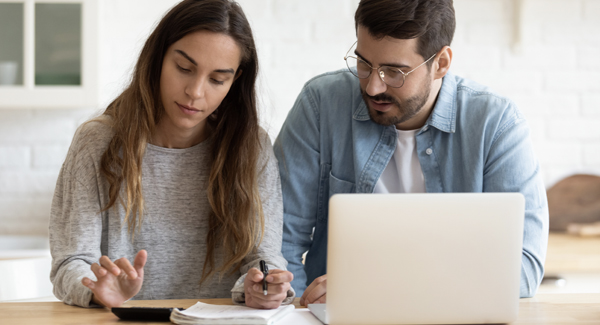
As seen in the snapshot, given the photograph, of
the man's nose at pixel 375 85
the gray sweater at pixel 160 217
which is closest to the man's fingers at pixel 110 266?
the gray sweater at pixel 160 217

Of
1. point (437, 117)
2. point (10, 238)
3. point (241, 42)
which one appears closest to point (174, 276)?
point (241, 42)

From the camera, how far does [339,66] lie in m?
2.48

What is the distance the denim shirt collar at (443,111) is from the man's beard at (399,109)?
1.6 inches

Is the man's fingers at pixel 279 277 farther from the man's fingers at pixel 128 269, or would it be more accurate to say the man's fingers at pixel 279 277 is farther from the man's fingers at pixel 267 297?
the man's fingers at pixel 128 269

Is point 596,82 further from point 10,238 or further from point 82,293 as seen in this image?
point 10,238

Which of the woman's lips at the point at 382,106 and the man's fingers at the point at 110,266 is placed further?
the woman's lips at the point at 382,106

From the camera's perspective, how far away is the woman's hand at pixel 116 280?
101 cm

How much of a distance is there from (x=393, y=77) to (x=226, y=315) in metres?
0.71

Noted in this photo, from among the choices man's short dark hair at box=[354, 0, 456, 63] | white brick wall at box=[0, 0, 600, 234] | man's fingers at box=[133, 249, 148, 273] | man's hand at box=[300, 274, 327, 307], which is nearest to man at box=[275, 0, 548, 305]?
man's short dark hair at box=[354, 0, 456, 63]

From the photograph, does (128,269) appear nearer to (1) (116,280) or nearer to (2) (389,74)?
(1) (116,280)

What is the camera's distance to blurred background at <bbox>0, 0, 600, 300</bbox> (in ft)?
7.20

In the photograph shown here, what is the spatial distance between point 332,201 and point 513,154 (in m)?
0.72

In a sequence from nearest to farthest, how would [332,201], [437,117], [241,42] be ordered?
[332,201]
[241,42]
[437,117]

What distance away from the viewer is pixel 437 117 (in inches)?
57.8
